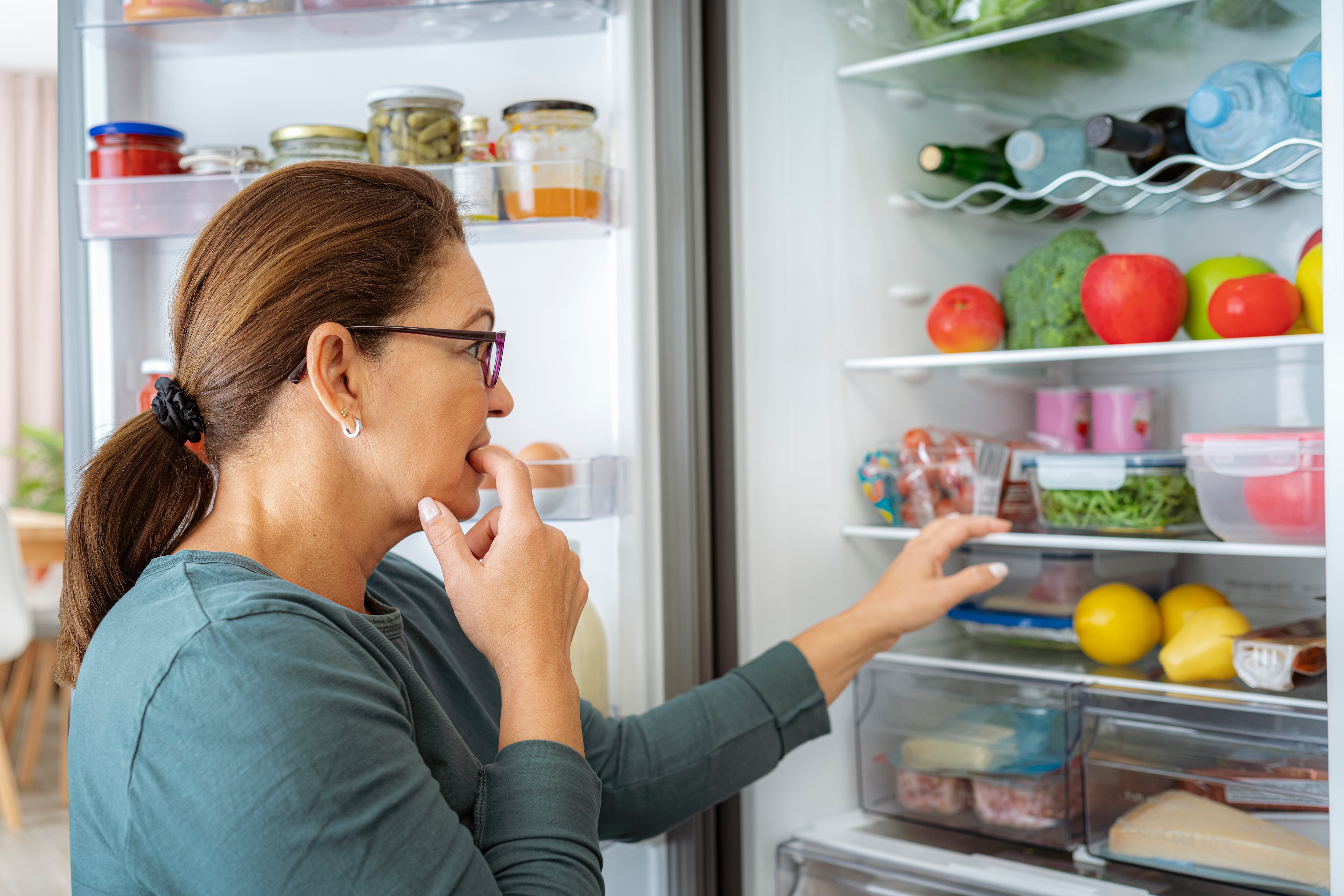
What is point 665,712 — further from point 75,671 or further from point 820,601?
point 75,671

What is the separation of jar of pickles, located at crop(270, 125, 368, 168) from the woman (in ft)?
1.27

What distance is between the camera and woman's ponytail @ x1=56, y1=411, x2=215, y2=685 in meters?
0.81

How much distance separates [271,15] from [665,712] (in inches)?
35.0

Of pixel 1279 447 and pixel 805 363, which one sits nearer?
pixel 1279 447

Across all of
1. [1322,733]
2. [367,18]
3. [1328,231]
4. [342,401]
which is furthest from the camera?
[367,18]

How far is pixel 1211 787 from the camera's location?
1.21m

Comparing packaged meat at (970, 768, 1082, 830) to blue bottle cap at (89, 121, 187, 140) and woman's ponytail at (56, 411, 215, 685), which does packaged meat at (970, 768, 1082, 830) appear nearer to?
woman's ponytail at (56, 411, 215, 685)

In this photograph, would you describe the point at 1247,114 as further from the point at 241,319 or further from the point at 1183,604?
the point at 241,319

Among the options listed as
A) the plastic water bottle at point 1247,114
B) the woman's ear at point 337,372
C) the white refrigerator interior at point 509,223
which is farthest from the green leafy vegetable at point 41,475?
the plastic water bottle at point 1247,114

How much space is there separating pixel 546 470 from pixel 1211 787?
0.83 m

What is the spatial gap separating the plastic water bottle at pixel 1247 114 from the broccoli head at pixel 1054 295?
21 cm

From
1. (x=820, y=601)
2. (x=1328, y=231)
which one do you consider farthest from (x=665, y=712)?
(x=1328, y=231)

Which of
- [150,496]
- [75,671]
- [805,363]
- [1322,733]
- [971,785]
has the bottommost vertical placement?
[971,785]

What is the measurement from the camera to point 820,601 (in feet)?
4.71
